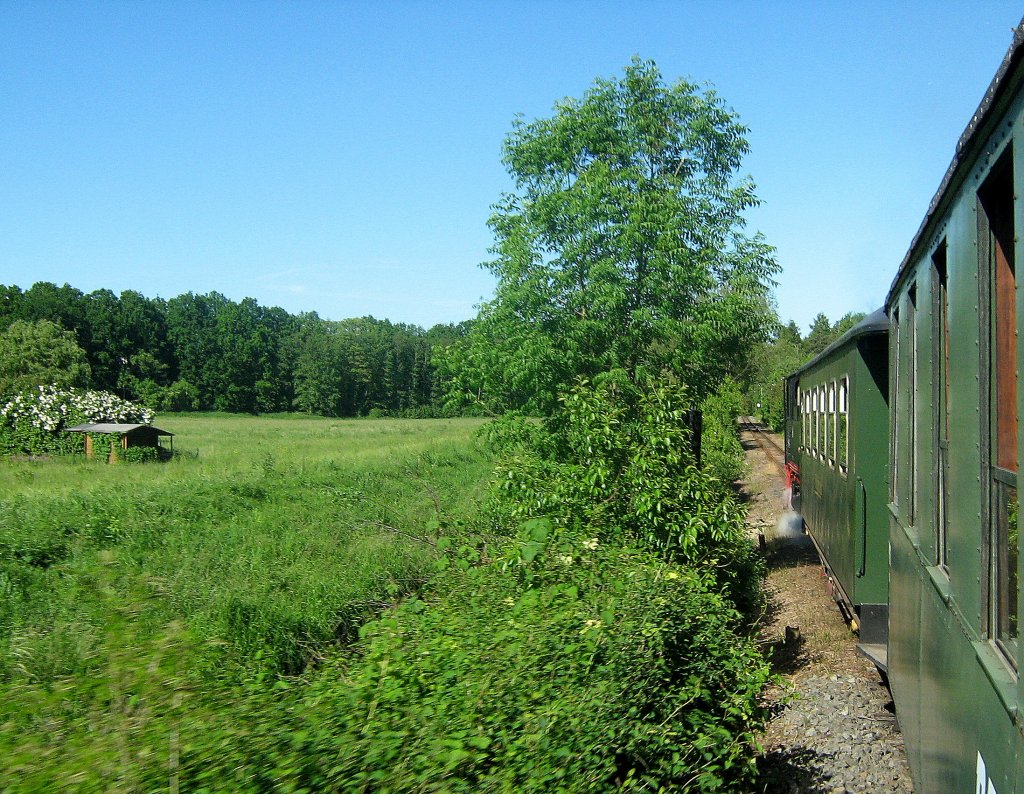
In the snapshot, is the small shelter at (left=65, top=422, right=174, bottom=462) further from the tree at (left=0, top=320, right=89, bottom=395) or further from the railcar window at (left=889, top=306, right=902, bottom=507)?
the railcar window at (left=889, top=306, right=902, bottom=507)

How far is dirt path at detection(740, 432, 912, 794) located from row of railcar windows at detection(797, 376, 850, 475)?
1415 mm

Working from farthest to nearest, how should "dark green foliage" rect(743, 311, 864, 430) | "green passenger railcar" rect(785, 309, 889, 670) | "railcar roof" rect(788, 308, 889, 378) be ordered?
"dark green foliage" rect(743, 311, 864, 430), "green passenger railcar" rect(785, 309, 889, 670), "railcar roof" rect(788, 308, 889, 378)

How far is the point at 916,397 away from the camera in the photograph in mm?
4328

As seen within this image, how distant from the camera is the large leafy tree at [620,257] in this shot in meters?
14.1

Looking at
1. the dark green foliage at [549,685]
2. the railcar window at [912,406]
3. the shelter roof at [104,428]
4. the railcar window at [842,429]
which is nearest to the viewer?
the dark green foliage at [549,685]

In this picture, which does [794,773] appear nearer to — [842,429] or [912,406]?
[912,406]

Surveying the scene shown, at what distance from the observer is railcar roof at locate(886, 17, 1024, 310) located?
191cm

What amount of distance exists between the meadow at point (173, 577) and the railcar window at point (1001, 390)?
94.7 inches

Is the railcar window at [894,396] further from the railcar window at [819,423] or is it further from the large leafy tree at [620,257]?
the large leafy tree at [620,257]

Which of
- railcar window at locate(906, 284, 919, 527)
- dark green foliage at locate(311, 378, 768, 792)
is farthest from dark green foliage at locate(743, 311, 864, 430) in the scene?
railcar window at locate(906, 284, 919, 527)

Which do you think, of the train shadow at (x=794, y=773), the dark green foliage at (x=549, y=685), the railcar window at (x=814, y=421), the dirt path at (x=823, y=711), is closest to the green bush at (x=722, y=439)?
the railcar window at (x=814, y=421)

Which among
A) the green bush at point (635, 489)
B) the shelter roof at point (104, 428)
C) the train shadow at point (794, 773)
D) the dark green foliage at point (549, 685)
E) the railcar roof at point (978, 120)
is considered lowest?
the train shadow at point (794, 773)

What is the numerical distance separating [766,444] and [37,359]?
48300mm

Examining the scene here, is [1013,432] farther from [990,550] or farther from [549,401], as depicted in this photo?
[549,401]
